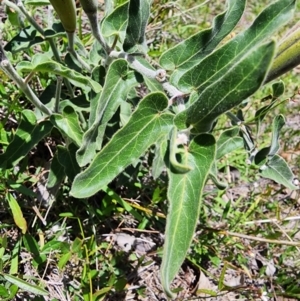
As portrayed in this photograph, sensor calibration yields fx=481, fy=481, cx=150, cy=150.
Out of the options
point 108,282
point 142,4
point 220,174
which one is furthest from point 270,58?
point 220,174

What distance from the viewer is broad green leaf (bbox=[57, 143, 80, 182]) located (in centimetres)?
179

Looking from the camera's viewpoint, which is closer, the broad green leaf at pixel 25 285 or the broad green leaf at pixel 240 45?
the broad green leaf at pixel 240 45

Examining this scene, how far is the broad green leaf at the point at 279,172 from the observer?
1813 mm

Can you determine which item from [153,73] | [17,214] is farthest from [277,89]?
[17,214]

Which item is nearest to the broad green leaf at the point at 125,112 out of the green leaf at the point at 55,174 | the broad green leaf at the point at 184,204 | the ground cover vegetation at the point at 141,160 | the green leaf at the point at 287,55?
the ground cover vegetation at the point at 141,160

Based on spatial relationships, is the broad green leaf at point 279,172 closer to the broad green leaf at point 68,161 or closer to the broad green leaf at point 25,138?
the broad green leaf at point 68,161

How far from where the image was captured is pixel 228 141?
1.74 metres

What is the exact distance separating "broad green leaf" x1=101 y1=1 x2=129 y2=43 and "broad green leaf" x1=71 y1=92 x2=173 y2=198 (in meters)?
0.44

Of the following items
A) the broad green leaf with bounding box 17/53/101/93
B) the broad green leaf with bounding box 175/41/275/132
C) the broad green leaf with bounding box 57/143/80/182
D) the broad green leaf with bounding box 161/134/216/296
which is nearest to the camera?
the broad green leaf with bounding box 175/41/275/132

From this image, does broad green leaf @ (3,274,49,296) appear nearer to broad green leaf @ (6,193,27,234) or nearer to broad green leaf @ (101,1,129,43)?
broad green leaf @ (6,193,27,234)

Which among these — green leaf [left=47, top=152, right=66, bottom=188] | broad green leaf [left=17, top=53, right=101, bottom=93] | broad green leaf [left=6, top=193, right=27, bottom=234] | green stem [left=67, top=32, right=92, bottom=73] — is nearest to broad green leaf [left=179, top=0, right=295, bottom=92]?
broad green leaf [left=17, top=53, right=101, bottom=93]

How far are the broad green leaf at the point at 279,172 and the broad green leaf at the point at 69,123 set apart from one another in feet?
2.29

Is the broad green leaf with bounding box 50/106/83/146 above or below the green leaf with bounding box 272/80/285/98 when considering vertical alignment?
above

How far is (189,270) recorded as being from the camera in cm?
217
